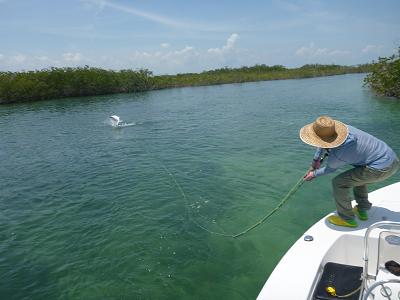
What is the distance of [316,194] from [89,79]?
174 ft

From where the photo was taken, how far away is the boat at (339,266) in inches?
136

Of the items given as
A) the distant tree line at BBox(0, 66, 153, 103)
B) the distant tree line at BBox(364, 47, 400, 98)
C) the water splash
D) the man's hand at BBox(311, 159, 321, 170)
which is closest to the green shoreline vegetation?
the distant tree line at BBox(0, 66, 153, 103)

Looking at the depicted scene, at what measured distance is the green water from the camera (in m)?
5.66

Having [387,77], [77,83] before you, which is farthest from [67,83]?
[387,77]

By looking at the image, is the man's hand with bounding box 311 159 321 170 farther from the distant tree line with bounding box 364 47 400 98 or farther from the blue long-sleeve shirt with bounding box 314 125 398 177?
the distant tree line with bounding box 364 47 400 98

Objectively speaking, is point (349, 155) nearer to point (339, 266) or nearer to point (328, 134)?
point (328, 134)

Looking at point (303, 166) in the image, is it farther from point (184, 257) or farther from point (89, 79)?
point (89, 79)

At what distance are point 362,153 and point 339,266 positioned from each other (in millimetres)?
1567

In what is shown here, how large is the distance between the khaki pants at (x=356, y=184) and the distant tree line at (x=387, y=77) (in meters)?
23.7

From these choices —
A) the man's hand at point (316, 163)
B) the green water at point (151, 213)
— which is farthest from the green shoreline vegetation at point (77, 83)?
the man's hand at point (316, 163)

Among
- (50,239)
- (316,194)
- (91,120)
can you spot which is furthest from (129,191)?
(91,120)

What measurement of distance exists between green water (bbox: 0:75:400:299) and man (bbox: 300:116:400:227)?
5.44 ft

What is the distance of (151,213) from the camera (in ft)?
26.7

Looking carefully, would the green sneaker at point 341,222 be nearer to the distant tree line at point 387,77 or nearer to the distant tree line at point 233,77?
the distant tree line at point 387,77
